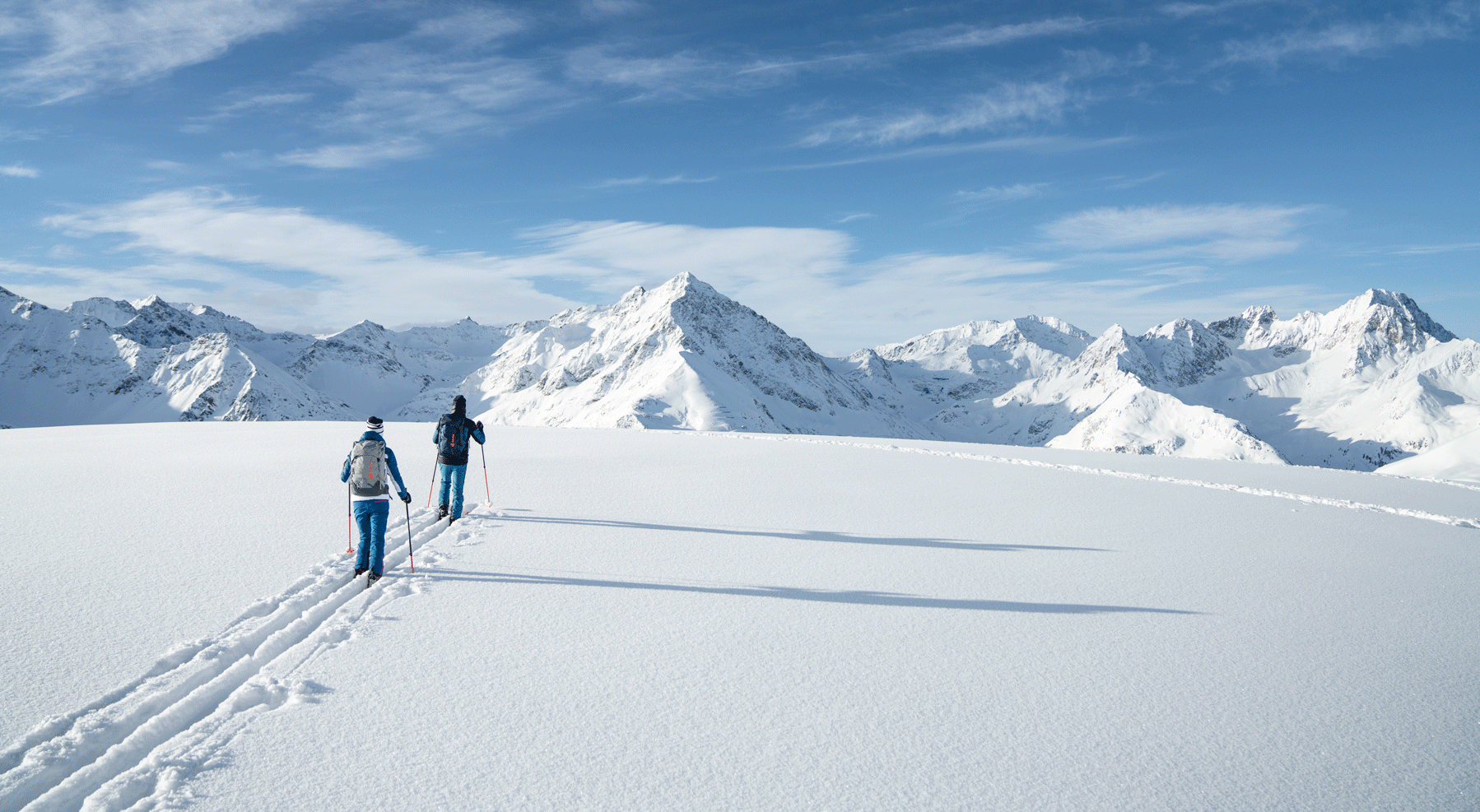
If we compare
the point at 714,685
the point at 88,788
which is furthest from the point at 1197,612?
the point at 88,788

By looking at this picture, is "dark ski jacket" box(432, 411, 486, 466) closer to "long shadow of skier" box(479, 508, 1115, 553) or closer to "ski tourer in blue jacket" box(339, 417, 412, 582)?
"long shadow of skier" box(479, 508, 1115, 553)

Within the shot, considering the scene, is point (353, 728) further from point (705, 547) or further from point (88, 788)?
point (705, 547)

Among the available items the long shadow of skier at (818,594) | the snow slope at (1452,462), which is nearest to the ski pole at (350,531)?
the long shadow of skier at (818,594)

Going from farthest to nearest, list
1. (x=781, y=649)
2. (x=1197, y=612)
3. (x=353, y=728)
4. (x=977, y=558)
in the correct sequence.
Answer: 1. (x=977, y=558)
2. (x=1197, y=612)
3. (x=781, y=649)
4. (x=353, y=728)

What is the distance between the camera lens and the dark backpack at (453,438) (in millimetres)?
13055

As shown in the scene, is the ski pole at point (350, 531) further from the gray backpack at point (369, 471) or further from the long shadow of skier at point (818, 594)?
the long shadow of skier at point (818, 594)

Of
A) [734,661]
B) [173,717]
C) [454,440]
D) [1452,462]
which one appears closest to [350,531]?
[454,440]

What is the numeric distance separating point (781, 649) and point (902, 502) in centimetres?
931

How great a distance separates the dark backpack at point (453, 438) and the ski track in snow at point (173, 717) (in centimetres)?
505

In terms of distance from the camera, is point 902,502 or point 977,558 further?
point 902,502

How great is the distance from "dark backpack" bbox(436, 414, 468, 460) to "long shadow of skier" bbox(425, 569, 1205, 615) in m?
3.92

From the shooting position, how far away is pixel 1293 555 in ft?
36.6

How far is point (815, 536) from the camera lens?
483 inches

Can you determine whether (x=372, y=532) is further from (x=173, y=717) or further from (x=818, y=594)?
(x=818, y=594)
